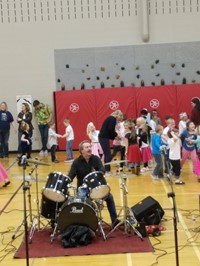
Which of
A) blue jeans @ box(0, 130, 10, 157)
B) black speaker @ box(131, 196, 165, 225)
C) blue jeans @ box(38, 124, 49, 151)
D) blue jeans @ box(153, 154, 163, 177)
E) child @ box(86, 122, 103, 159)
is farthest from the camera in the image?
blue jeans @ box(38, 124, 49, 151)

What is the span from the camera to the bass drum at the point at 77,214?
25.7 ft

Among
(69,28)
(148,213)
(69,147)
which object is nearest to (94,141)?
(69,147)

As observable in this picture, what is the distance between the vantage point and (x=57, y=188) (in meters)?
7.93

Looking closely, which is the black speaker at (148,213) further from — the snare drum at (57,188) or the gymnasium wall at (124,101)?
the gymnasium wall at (124,101)

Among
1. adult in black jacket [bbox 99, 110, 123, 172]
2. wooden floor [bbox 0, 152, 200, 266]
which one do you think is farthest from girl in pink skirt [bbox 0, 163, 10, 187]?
adult in black jacket [bbox 99, 110, 123, 172]

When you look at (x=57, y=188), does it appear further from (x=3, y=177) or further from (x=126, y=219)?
(x=3, y=177)

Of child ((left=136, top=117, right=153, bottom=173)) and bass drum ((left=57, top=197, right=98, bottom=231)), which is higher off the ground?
child ((left=136, top=117, right=153, bottom=173))

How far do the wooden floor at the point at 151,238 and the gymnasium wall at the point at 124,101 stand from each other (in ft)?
19.3

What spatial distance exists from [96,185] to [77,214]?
22.9 inches

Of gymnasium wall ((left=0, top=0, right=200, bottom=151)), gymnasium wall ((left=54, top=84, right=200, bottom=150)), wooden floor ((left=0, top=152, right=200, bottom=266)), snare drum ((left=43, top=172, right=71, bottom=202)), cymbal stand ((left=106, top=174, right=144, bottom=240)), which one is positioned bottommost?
wooden floor ((left=0, top=152, right=200, bottom=266))

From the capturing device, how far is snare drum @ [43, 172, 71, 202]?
7930mm

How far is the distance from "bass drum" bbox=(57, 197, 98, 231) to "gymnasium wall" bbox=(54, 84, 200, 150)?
1216 cm

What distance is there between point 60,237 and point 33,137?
41.6ft

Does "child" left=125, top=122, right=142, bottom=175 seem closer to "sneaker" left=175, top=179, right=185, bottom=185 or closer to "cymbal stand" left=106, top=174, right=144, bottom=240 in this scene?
"sneaker" left=175, top=179, right=185, bottom=185
